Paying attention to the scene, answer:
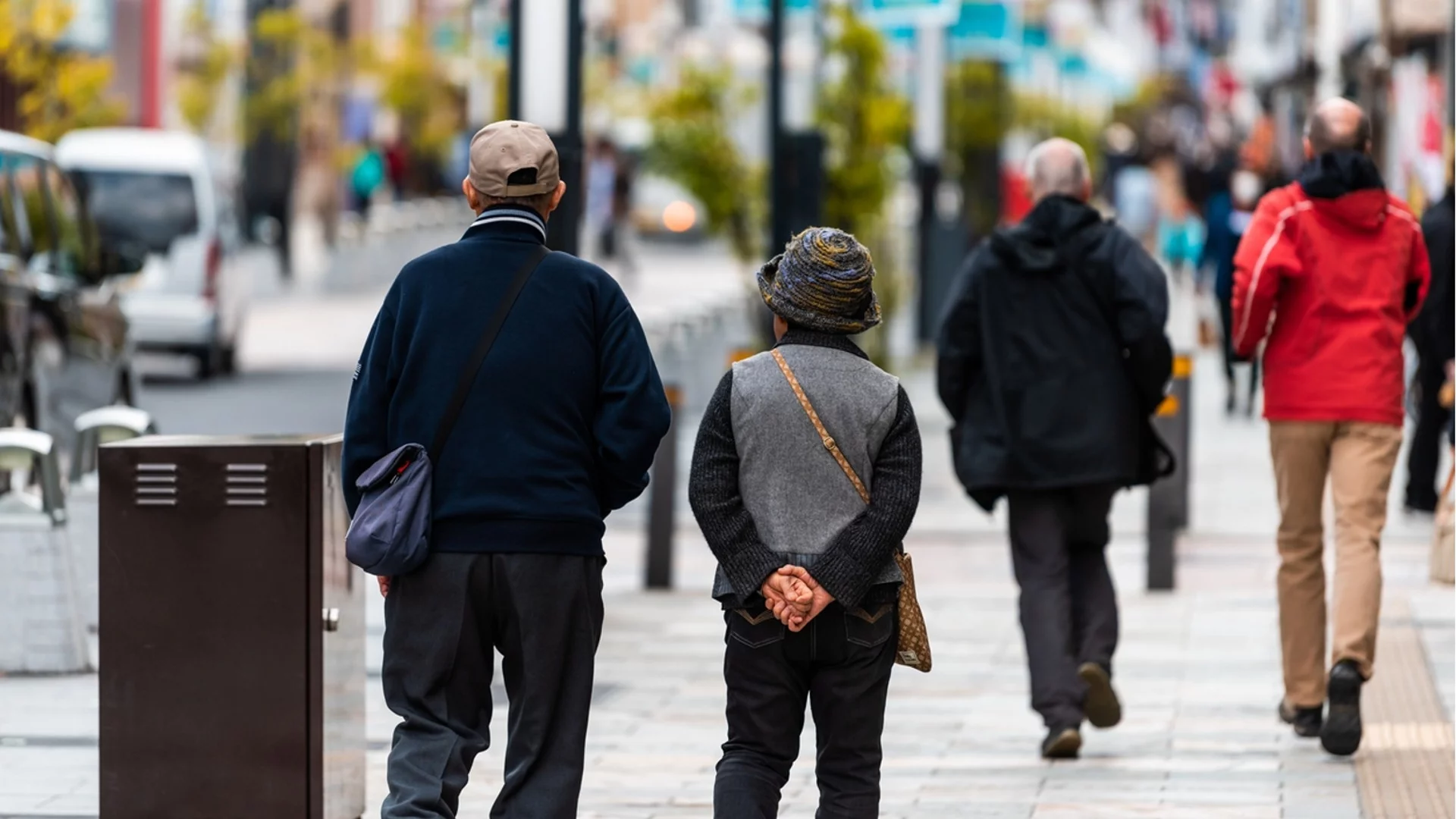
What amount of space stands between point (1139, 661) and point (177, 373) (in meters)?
15.3

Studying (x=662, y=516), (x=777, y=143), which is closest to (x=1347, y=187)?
(x=662, y=516)

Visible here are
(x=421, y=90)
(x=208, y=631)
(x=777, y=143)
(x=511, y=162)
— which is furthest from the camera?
(x=421, y=90)

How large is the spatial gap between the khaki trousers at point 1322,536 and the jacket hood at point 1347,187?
1.96ft

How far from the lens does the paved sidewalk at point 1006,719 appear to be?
720 cm

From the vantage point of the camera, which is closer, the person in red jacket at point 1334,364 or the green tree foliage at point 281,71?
the person in red jacket at point 1334,364

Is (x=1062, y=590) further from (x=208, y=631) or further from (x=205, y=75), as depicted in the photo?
(x=205, y=75)

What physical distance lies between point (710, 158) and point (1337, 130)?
1202cm

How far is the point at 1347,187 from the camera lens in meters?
7.66

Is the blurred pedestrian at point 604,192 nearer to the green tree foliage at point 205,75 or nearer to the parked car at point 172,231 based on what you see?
the green tree foliage at point 205,75

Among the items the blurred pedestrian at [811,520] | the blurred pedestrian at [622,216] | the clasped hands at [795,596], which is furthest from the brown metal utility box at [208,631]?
the blurred pedestrian at [622,216]

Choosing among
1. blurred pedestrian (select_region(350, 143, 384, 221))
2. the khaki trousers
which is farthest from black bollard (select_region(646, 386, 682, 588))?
blurred pedestrian (select_region(350, 143, 384, 221))

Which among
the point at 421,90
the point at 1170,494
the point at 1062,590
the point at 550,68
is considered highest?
the point at 550,68

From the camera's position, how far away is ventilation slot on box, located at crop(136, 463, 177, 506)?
5.98 meters

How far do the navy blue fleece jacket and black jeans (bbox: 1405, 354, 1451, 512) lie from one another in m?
8.47
